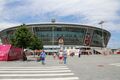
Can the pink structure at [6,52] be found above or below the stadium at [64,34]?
below

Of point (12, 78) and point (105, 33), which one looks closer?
point (12, 78)

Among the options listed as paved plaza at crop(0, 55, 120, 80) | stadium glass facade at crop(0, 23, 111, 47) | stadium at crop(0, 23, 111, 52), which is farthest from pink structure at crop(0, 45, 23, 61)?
stadium glass facade at crop(0, 23, 111, 47)

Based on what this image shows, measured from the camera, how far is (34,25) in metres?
134

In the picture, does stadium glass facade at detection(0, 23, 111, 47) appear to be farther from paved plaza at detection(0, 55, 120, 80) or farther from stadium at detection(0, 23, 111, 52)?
paved plaza at detection(0, 55, 120, 80)

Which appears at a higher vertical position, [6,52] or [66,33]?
[66,33]

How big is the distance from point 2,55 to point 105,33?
126m

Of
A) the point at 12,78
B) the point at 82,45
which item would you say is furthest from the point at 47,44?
the point at 12,78

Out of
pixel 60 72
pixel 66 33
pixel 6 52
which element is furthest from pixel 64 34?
pixel 60 72

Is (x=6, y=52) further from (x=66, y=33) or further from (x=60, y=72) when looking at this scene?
(x=66, y=33)

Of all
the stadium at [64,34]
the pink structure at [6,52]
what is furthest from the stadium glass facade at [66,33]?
the pink structure at [6,52]

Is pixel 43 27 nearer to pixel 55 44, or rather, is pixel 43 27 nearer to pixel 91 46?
pixel 55 44

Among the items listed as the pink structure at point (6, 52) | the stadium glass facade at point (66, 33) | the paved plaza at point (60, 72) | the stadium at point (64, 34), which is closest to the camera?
the paved plaza at point (60, 72)

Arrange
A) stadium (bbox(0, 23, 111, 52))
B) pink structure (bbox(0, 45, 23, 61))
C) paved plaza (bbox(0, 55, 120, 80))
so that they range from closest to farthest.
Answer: paved plaza (bbox(0, 55, 120, 80)), pink structure (bbox(0, 45, 23, 61)), stadium (bbox(0, 23, 111, 52))

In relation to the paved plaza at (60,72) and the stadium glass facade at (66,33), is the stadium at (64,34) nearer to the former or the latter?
the stadium glass facade at (66,33)
